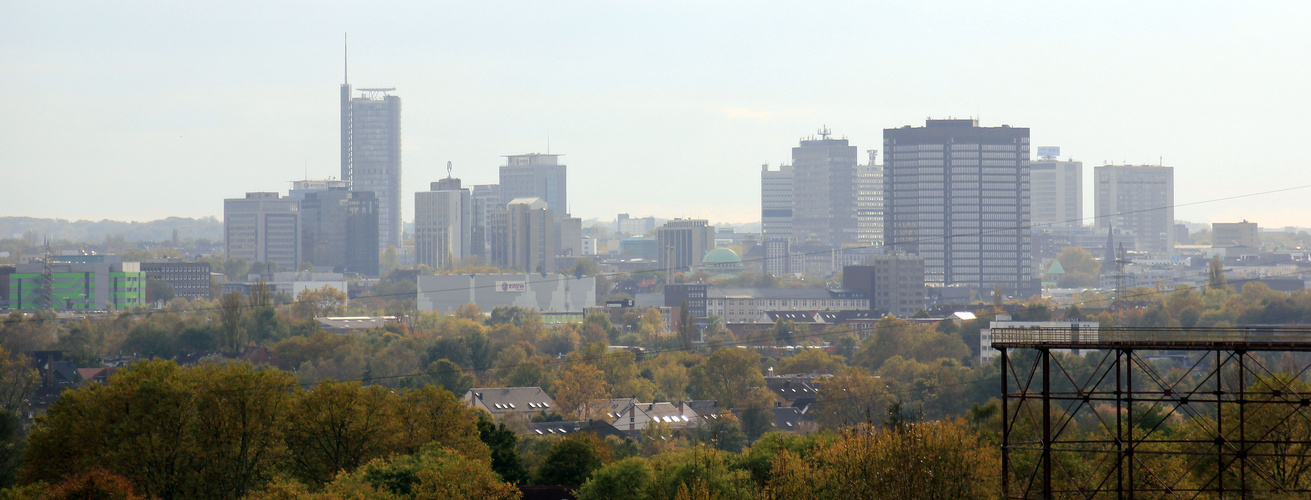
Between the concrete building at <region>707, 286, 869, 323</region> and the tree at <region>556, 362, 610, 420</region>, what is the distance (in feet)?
255

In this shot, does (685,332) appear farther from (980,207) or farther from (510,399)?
(980,207)

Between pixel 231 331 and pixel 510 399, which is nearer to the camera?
pixel 510 399

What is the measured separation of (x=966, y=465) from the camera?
33562 mm

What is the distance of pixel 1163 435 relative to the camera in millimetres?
41469

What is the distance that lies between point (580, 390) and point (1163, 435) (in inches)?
1824

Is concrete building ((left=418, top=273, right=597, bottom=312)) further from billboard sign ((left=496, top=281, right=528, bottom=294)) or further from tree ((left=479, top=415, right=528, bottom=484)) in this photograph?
tree ((left=479, top=415, right=528, bottom=484))

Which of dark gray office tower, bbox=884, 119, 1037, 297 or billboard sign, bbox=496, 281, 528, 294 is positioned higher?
dark gray office tower, bbox=884, 119, 1037, 297

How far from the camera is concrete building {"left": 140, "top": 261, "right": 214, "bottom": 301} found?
176 meters

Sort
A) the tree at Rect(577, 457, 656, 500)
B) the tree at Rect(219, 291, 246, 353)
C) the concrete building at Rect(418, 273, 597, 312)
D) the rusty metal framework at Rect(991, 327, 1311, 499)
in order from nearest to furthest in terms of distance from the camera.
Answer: the rusty metal framework at Rect(991, 327, 1311, 499)
the tree at Rect(577, 457, 656, 500)
the tree at Rect(219, 291, 246, 353)
the concrete building at Rect(418, 273, 597, 312)

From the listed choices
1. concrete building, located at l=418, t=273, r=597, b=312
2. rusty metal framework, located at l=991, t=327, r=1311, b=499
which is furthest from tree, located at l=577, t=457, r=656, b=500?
concrete building, located at l=418, t=273, r=597, b=312

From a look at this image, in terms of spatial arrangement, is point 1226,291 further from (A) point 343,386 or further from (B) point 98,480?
(B) point 98,480

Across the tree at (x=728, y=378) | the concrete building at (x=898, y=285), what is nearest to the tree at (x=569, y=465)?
the tree at (x=728, y=378)

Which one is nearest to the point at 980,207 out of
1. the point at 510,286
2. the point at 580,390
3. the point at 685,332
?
the point at 510,286

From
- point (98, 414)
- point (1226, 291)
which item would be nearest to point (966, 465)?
point (98, 414)
